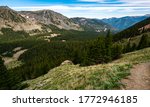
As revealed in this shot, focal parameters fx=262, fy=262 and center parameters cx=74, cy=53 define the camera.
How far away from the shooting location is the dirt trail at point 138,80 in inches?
1017

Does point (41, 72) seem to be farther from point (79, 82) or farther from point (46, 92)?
point (46, 92)

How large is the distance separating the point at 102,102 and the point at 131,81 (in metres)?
12.2

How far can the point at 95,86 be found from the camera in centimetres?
2717

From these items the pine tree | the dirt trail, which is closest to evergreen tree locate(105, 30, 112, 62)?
the pine tree

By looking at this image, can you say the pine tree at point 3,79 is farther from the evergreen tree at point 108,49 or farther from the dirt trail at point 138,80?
the dirt trail at point 138,80

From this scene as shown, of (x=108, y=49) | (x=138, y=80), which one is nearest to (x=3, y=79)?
(x=108, y=49)

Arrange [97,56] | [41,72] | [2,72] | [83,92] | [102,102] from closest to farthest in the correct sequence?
[102,102]
[83,92]
[2,72]
[97,56]
[41,72]

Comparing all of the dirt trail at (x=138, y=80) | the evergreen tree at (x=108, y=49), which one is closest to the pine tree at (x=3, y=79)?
the evergreen tree at (x=108, y=49)

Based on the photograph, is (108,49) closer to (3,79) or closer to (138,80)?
(3,79)

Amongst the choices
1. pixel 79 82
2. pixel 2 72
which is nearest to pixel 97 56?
pixel 2 72

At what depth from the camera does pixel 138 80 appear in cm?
2762

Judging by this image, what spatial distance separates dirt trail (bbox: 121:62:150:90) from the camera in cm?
2582

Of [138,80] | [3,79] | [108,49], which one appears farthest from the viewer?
[108,49]

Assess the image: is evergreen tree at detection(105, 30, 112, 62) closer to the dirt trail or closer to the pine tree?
the pine tree
